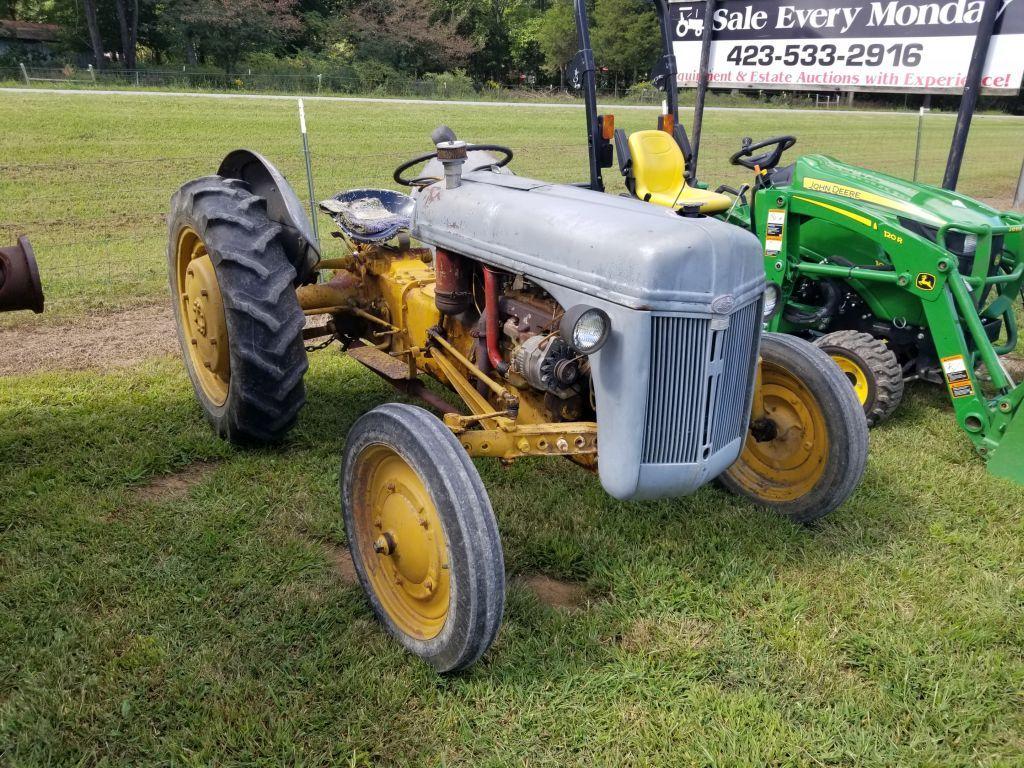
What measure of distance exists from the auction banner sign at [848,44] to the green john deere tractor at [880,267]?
1635 millimetres

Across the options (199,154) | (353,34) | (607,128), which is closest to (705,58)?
(607,128)

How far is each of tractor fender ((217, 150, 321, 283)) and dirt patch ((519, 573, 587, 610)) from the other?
177 centimetres

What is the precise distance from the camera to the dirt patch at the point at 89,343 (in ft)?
15.4

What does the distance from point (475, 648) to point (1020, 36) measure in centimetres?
543

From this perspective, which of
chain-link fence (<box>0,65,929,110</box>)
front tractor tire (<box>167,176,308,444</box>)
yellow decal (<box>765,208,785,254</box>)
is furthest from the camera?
chain-link fence (<box>0,65,929,110</box>)

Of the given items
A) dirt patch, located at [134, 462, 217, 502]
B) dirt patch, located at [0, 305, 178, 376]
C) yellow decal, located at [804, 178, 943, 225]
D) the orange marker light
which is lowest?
dirt patch, located at [134, 462, 217, 502]

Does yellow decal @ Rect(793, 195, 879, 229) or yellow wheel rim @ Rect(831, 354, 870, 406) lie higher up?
yellow decal @ Rect(793, 195, 879, 229)

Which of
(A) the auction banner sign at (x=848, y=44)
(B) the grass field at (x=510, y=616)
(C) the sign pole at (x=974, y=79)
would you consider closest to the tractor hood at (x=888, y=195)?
(B) the grass field at (x=510, y=616)

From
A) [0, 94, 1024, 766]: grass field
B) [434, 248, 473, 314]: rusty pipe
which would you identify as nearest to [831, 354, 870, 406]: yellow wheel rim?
[0, 94, 1024, 766]: grass field

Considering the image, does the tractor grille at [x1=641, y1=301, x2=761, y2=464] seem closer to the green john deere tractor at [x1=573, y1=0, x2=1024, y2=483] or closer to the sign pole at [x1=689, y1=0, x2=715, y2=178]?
the green john deere tractor at [x1=573, y1=0, x2=1024, y2=483]

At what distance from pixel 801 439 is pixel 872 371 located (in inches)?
43.9

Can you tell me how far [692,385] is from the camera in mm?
2332

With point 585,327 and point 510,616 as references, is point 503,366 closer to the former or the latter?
point 585,327

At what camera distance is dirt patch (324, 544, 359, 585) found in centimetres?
282
